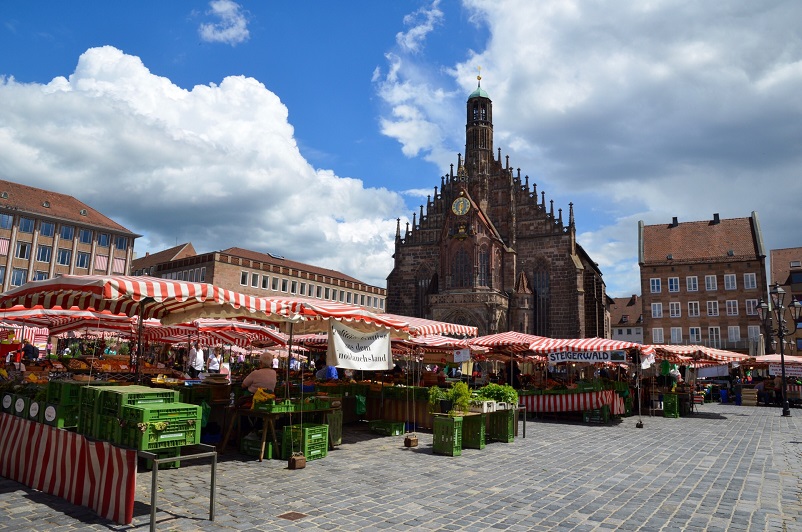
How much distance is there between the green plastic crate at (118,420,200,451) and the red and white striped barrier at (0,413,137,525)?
0.13m

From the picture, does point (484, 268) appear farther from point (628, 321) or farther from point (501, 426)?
point (628, 321)

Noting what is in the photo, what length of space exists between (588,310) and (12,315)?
1497 inches

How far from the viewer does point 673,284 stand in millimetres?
48531

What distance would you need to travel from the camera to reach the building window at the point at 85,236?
2179 inches

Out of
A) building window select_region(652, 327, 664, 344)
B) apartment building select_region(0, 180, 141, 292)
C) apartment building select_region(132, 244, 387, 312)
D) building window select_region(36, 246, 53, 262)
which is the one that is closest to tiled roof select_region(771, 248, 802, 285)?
building window select_region(652, 327, 664, 344)

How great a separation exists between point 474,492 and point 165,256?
67318mm

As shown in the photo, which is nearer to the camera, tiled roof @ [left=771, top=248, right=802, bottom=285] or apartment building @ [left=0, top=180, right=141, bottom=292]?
apartment building @ [left=0, top=180, right=141, bottom=292]

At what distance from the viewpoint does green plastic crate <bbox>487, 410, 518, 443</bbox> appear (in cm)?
1216

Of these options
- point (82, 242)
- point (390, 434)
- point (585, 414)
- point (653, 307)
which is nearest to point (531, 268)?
point (653, 307)

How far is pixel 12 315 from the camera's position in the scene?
14484mm

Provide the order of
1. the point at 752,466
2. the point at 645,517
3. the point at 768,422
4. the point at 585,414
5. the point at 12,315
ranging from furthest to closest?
1. the point at 768,422
2. the point at 585,414
3. the point at 12,315
4. the point at 752,466
5. the point at 645,517

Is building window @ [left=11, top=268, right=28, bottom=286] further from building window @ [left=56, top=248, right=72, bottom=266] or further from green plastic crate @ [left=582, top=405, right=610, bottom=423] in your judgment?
green plastic crate @ [left=582, top=405, right=610, bottom=423]

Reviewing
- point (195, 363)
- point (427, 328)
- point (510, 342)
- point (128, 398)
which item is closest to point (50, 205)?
point (195, 363)

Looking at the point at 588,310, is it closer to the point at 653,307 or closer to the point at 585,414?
the point at 653,307
